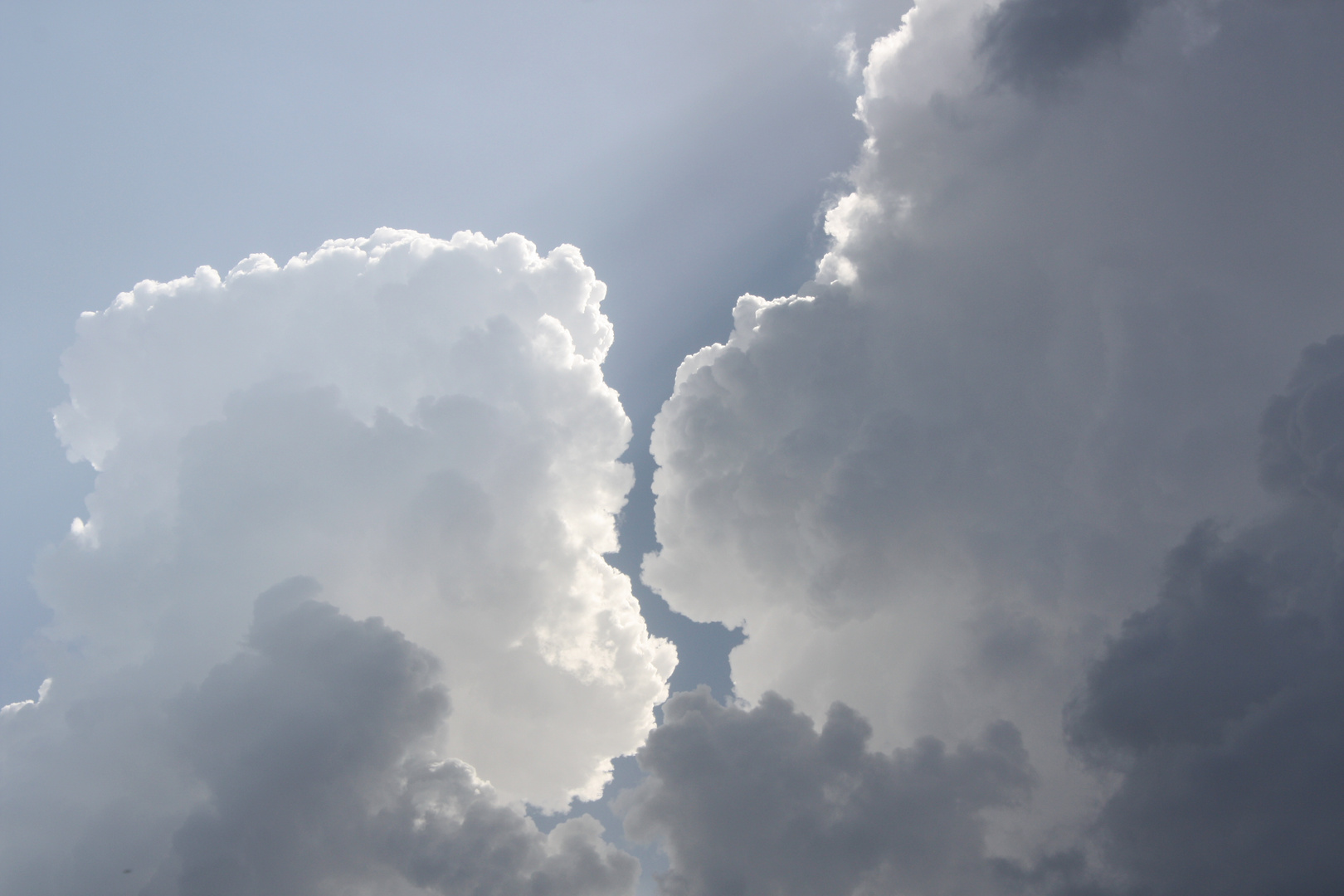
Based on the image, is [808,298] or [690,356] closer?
[808,298]

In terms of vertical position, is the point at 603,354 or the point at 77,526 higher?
the point at 603,354

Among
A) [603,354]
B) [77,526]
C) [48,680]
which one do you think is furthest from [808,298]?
[48,680]

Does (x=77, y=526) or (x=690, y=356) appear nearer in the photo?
(x=77, y=526)

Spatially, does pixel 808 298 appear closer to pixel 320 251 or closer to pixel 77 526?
pixel 320 251

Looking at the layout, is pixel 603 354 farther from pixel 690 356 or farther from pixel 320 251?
pixel 320 251

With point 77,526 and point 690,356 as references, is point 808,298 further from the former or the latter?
point 77,526

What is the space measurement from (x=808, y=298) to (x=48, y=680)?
344 feet

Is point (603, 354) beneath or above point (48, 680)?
above

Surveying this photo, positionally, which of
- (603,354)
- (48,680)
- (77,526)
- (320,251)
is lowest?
(48,680)

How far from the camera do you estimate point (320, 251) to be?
103500 mm

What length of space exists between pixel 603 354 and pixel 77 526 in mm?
68514

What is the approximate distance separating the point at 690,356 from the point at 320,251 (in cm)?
4939

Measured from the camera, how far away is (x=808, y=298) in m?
98.6

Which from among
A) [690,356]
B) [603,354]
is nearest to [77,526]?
[603,354]
